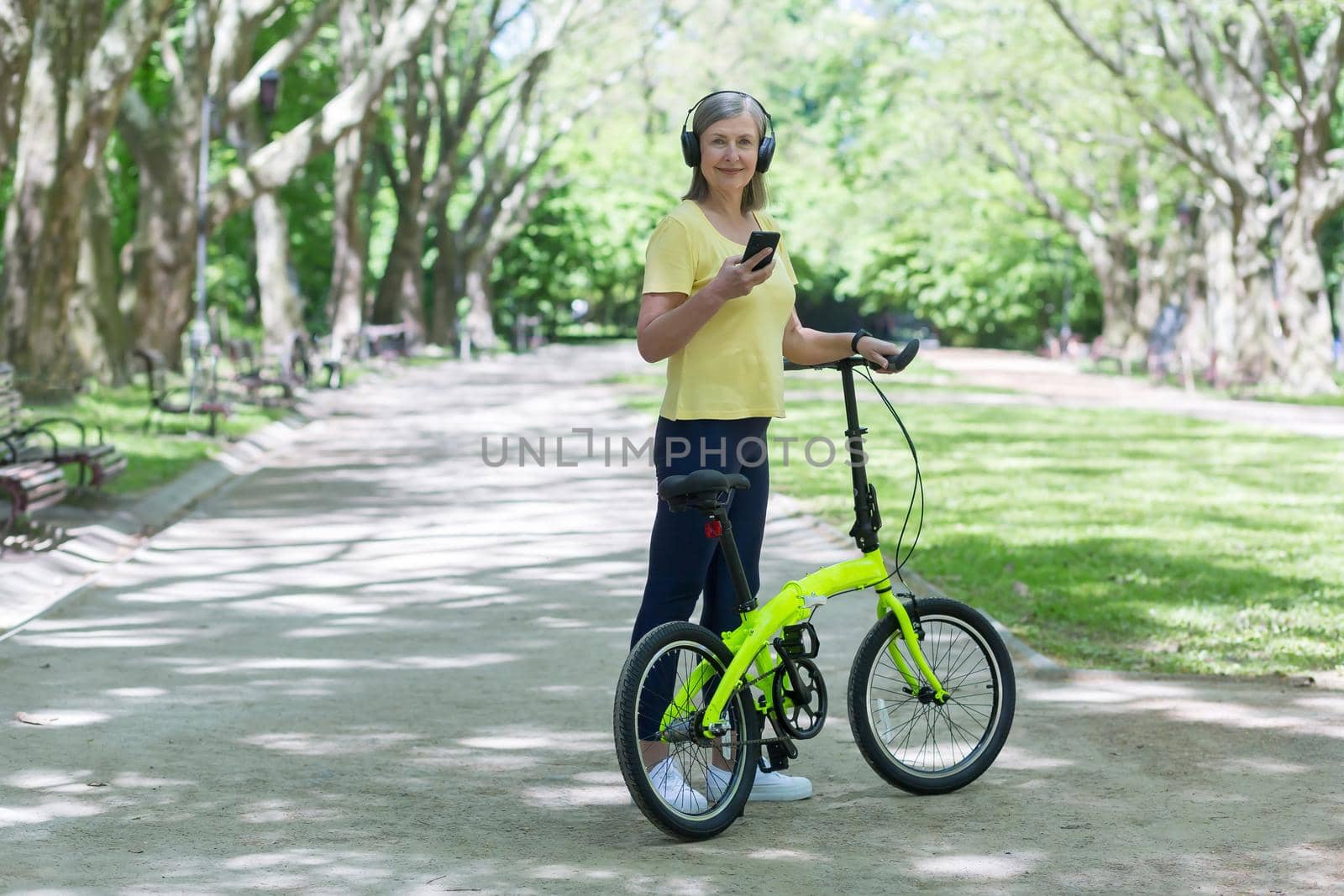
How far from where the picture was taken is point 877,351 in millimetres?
5758

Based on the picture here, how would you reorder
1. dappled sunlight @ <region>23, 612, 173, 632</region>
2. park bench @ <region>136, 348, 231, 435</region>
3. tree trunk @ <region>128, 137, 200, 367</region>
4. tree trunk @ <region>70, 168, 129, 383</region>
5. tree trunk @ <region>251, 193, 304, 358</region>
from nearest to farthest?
dappled sunlight @ <region>23, 612, 173, 632</region> < park bench @ <region>136, 348, 231, 435</region> < tree trunk @ <region>70, 168, 129, 383</region> < tree trunk @ <region>128, 137, 200, 367</region> < tree trunk @ <region>251, 193, 304, 358</region>

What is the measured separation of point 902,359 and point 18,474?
22.5 feet

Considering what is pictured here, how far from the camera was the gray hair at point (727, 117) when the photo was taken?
558cm

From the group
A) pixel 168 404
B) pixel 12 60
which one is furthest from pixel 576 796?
pixel 168 404

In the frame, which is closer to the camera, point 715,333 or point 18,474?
point 715,333

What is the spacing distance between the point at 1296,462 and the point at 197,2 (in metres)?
14.2

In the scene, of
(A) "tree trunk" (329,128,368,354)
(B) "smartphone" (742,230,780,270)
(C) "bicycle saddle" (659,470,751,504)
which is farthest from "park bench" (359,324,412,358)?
(B) "smartphone" (742,230,780,270)

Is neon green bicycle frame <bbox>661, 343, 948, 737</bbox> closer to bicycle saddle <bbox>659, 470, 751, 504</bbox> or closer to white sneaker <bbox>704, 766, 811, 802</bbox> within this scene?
bicycle saddle <bbox>659, 470, 751, 504</bbox>

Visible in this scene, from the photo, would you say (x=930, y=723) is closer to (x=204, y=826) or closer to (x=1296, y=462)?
(x=204, y=826)

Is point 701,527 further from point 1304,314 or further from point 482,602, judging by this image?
point 1304,314

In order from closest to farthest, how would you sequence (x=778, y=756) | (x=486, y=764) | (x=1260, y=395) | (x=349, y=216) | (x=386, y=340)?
(x=778, y=756) < (x=486, y=764) < (x=1260, y=395) < (x=349, y=216) < (x=386, y=340)

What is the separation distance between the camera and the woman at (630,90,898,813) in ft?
18.0

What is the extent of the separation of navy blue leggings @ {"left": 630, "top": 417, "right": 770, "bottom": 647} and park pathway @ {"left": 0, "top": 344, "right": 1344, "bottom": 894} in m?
0.63

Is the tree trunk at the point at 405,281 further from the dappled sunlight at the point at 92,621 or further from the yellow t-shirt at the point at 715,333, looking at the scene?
the yellow t-shirt at the point at 715,333
